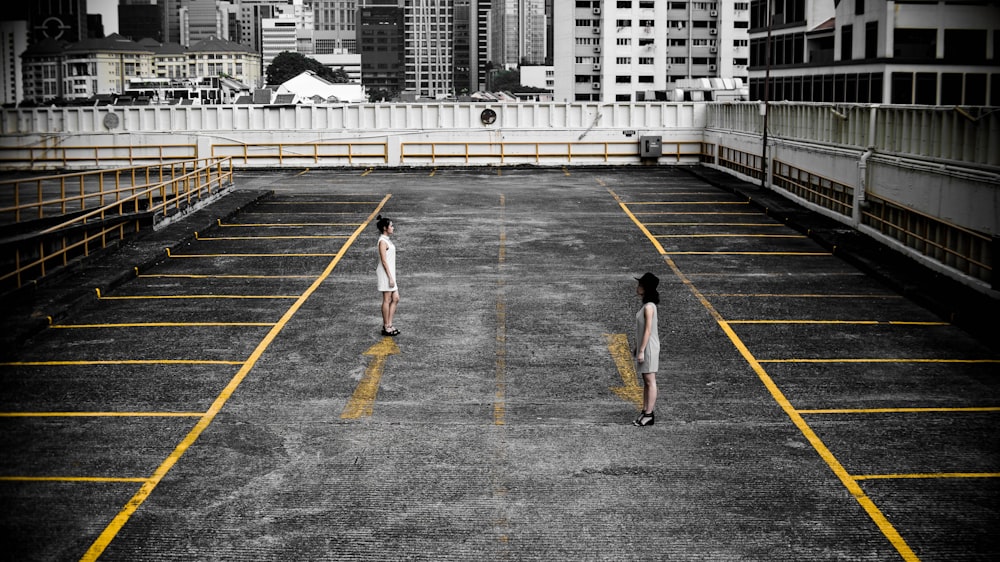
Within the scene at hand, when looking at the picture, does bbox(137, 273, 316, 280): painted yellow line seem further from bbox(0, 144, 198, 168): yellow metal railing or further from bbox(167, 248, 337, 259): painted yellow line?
bbox(0, 144, 198, 168): yellow metal railing

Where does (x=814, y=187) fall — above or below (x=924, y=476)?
above

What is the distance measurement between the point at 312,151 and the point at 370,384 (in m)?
38.1

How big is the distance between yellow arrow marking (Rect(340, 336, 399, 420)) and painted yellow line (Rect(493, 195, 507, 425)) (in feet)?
4.97

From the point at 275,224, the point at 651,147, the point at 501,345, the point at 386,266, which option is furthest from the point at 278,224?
the point at 651,147

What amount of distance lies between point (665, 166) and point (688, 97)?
42753 millimetres

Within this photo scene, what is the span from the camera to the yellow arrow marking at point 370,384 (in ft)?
40.8

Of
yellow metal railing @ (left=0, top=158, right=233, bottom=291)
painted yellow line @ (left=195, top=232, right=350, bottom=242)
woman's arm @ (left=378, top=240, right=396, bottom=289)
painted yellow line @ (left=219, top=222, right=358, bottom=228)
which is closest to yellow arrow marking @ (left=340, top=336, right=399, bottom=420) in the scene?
woman's arm @ (left=378, top=240, right=396, bottom=289)

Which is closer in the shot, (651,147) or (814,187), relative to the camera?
(814,187)

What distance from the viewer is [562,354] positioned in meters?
15.2

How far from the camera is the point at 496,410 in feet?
40.9

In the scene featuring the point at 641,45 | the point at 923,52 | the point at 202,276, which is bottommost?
the point at 202,276

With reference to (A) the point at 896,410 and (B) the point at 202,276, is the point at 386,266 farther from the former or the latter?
(A) the point at 896,410

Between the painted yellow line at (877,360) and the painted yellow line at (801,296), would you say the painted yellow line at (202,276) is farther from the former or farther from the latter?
the painted yellow line at (877,360)

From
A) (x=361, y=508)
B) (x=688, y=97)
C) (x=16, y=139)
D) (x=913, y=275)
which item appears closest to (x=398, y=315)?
(x=361, y=508)
